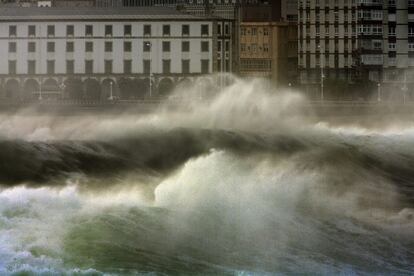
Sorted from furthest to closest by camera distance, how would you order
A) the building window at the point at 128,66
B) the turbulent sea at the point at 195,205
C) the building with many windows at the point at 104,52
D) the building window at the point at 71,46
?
the building window at the point at 71,46, the building window at the point at 128,66, the building with many windows at the point at 104,52, the turbulent sea at the point at 195,205

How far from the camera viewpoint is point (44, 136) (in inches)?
2482

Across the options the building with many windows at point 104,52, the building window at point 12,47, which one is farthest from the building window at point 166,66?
the building window at point 12,47

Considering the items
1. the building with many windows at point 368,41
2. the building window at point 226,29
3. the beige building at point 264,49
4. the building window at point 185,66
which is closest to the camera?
the building window at point 185,66

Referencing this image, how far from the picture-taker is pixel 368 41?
14925 cm

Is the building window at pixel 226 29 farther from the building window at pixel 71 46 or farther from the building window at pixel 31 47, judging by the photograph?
the building window at pixel 31 47

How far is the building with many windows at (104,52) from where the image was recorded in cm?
14588

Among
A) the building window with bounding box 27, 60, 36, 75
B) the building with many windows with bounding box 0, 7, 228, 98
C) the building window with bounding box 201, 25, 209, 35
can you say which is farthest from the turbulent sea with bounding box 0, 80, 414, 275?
the building window with bounding box 201, 25, 209, 35

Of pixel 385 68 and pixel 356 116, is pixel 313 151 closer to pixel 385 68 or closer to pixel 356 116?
pixel 356 116

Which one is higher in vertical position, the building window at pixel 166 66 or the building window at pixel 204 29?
the building window at pixel 204 29

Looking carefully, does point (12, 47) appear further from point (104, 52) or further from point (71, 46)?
point (104, 52)

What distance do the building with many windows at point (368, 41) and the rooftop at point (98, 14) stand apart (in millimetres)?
21756

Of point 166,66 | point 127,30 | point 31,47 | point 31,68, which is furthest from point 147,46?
point 31,68

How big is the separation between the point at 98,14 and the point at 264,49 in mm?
33722

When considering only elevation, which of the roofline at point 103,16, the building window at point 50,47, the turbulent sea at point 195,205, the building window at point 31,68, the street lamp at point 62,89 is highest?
the roofline at point 103,16
